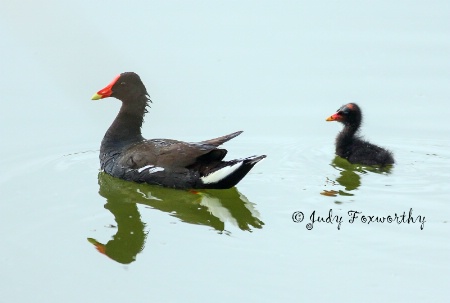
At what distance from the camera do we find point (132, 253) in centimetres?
680

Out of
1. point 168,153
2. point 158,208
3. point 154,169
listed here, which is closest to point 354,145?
point 168,153

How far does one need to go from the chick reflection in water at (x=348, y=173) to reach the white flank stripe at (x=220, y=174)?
2.74 feet

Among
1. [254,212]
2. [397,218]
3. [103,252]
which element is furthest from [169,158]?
[397,218]

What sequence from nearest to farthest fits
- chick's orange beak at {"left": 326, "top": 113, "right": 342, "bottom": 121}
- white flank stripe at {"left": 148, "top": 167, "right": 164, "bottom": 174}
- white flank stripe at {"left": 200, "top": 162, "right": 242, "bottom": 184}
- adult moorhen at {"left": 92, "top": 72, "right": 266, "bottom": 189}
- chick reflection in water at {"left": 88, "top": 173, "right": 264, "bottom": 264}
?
chick reflection in water at {"left": 88, "top": 173, "right": 264, "bottom": 264}, white flank stripe at {"left": 200, "top": 162, "right": 242, "bottom": 184}, adult moorhen at {"left": 92, "top": 72, "right": 266, "bottom": 189}, white flank stripe at {"left": 148, "top": 167, "right": 164, "bottom": 174}, chick's orange beak at {"left": 326, "top": 113, "right": 342, "bottom": 121}

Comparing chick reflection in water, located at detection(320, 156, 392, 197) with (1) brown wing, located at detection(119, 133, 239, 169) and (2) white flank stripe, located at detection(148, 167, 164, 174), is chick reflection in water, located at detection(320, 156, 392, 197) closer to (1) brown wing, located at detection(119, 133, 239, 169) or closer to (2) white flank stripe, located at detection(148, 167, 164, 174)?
(1) brown wing, located at detection(119, 133, 239, 169)

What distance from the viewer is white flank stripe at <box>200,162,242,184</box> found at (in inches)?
311

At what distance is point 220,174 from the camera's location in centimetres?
795

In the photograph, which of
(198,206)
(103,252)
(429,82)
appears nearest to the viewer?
(103,252)

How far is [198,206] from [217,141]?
91cm

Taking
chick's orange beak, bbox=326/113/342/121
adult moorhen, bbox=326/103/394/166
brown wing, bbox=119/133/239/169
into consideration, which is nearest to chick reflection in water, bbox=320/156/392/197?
adult moorhen, bbox=326/103/394/166

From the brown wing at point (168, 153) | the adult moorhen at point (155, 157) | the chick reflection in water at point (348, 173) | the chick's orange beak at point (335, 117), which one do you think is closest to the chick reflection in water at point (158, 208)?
the adult moorhen at point (155, 157)

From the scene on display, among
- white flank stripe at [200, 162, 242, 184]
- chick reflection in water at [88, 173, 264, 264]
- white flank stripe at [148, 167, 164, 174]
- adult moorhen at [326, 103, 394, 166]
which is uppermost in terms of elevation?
adult moorhen at [326, 103, 394, 166]

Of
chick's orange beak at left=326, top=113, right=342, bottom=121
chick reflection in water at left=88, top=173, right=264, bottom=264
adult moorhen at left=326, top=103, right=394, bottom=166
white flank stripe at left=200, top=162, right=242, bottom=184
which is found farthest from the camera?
chick's orange beak at left=326, top=113, right=342, bottom=121

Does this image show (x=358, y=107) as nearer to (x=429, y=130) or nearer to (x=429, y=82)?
(x=429, y=130)
